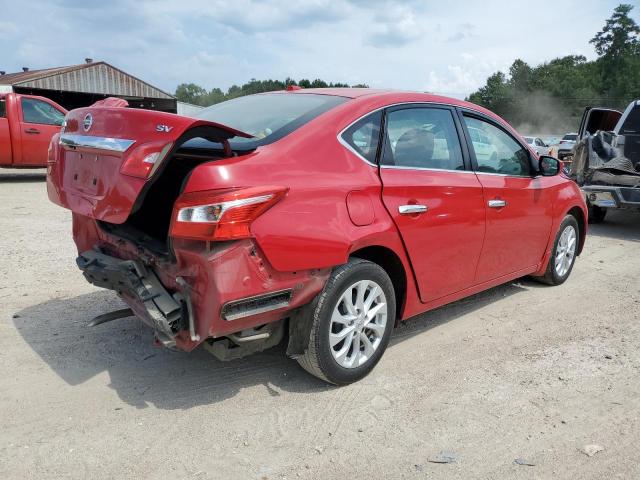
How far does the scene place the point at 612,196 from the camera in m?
8.20

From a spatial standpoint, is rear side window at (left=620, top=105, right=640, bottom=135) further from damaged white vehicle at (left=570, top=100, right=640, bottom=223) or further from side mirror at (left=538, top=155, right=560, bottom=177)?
side mirror at (left=538, top=155, right=560, bottom=177)

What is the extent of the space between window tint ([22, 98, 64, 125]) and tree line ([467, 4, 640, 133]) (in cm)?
6093

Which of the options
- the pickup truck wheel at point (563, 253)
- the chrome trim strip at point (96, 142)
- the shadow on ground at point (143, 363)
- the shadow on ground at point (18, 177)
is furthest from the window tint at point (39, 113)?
the pickup truck wheel at point (563, 253)

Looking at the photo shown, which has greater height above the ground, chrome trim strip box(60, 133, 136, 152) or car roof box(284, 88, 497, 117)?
car roof box(284, 88, 497, 117)

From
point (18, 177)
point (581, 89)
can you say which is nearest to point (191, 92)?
point (581, 89)

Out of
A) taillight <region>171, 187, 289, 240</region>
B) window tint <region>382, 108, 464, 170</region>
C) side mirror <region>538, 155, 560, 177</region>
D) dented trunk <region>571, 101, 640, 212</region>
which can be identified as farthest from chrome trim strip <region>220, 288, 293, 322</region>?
dented trunk <region>571, 101, 640, 212</region>

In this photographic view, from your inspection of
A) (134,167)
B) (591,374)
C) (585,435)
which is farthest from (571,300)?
(134,167)

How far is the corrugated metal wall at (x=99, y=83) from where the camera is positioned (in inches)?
1077

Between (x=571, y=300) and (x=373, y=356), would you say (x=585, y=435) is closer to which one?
(x=373, y=356)

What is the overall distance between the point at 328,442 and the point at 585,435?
1.38m

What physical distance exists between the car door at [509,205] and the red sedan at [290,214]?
0.03m

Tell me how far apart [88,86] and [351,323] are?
29998 millimetres

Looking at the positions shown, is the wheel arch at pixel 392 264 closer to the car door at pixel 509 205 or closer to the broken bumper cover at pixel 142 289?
the car door at pixel 509 205

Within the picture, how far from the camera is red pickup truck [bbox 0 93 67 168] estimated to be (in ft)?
38.9
